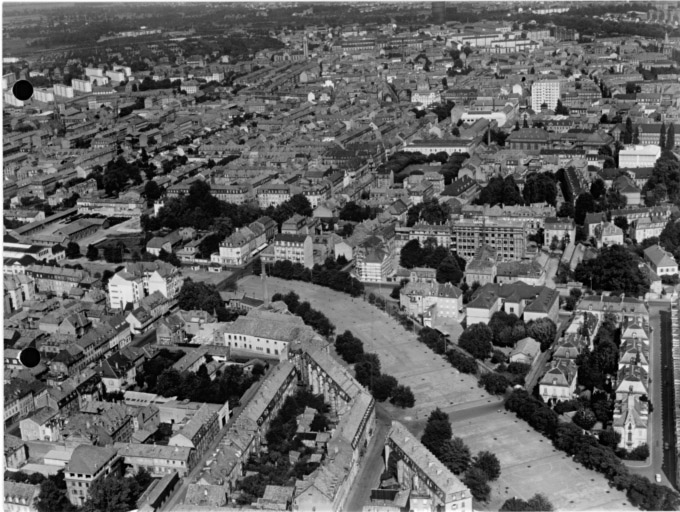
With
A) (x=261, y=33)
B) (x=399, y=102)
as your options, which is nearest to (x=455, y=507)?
(x=399, y=102)

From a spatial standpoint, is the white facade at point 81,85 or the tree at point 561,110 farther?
the white facade at point 81,85

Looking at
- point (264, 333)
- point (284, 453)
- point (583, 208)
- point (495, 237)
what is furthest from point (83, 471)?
point (583, 208)

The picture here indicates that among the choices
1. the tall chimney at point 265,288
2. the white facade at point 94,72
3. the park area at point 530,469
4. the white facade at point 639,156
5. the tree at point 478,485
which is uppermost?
the white facade at point 94,72

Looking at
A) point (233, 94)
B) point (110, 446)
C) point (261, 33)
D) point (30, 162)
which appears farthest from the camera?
point (261, 33)

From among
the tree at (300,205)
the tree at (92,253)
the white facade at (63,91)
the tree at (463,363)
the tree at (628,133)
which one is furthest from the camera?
the white facade at (63,91)

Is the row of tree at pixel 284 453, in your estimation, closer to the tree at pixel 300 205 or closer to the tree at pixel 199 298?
the tree at pixel 199 298

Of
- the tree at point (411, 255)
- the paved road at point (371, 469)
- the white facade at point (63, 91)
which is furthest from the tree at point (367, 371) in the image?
the white facade at point (63, 91)

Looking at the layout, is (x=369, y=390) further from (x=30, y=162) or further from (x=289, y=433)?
(x=30, y=162)
